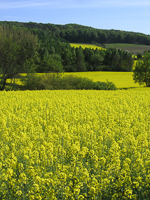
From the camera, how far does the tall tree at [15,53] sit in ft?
134

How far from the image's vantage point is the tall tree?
40969 millimetres

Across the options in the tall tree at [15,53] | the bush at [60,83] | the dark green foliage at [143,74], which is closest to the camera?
the bush at [60,83]

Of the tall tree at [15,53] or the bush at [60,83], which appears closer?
the bush at [60,83]

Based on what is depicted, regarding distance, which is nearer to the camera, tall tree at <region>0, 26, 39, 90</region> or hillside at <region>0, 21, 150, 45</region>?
tall tree at <region>0, 26, 39, 90</region>

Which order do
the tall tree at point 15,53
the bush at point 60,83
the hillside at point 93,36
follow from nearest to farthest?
the bush at point 60,83
the tall tree at point 15,53
the hillside at point 93,36

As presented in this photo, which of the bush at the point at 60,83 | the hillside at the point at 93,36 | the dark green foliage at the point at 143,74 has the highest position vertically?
the hillside at the point at 93,36

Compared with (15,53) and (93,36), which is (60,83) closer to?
(15,53)

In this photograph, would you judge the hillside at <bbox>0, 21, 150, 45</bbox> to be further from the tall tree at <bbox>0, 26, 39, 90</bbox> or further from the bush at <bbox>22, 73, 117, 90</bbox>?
the bush at <bbox>22, 73, 117, 90</bbox>

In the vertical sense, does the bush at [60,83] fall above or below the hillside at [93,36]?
below

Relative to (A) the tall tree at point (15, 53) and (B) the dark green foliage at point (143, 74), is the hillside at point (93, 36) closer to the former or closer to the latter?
(B) the dark green foliage at point (143, 74)

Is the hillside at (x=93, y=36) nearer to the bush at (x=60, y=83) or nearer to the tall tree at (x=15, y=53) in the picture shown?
the tall tree at (x=15, y=53)

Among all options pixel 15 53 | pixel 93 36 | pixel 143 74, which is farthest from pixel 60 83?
pixel 93 36

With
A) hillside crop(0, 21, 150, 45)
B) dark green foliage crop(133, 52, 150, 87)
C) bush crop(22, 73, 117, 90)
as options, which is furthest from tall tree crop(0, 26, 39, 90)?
hillside crop(0, 21, 150, 45)

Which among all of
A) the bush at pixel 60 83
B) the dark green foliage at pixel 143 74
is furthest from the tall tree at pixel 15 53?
the dark green foliage at pixel 143 74
